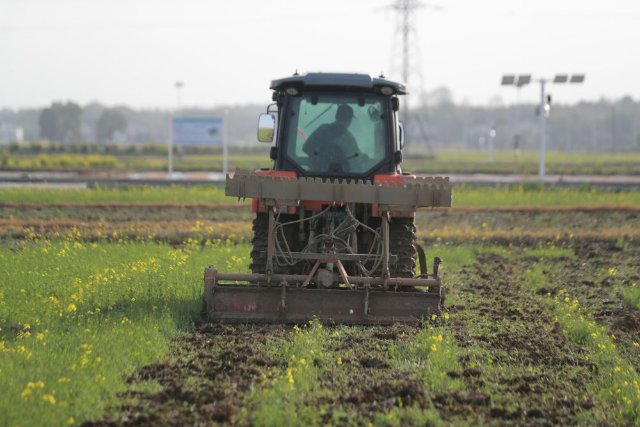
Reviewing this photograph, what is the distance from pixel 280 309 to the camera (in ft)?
35.0

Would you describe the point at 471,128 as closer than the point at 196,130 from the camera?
No

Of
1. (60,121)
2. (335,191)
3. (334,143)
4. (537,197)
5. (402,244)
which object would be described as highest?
(60,121)

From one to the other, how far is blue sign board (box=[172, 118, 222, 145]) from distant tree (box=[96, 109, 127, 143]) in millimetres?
99170

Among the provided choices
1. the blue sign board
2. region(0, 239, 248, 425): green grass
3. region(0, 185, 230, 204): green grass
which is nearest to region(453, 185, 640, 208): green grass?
region(0, 185, 230, 204): green grass

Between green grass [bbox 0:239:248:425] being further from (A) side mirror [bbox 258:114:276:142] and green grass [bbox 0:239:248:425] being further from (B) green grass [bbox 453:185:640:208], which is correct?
(B) green grass [bbox 453:185:640:208]

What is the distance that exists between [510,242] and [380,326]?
957 centimetres

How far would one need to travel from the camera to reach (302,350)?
903cm

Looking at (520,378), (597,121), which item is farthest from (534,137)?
(520,378)

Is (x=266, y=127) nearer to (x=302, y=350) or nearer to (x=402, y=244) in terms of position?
(x=402, y=244)

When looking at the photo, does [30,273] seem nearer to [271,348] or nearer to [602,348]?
[271,348]

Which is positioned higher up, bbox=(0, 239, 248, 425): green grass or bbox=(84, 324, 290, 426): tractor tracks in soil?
bbox=(0, 239, 248, 425): green grass

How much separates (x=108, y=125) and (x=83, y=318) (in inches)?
5542

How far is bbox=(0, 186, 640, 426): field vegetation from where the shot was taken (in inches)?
284

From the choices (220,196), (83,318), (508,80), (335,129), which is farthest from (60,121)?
(83,318)
